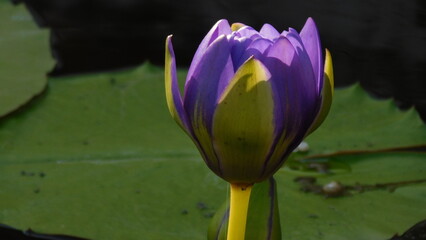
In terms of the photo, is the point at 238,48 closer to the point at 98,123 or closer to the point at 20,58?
the point at 98,123

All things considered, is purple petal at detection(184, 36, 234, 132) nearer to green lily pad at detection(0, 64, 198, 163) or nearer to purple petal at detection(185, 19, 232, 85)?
purple petal at detection(185, 19, 232, 85)

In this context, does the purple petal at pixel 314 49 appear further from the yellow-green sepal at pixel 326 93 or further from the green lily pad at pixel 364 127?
the green lily pad at pixel 364 127

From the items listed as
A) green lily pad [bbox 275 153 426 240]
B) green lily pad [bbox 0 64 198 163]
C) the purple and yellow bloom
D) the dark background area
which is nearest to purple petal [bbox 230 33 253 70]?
the purple and yellow bloom

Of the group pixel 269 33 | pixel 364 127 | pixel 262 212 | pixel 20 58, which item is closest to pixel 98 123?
pixel 20 58

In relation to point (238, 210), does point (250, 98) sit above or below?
above

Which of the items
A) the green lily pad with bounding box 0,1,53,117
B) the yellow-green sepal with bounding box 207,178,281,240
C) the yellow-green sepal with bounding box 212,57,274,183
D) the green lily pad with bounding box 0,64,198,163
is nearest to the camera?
the yellow-green sepal with bounding box 212,57,274,183

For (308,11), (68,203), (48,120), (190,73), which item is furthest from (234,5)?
(190,73)

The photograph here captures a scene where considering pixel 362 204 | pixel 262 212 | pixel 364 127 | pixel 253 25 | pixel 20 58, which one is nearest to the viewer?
pixel 262 212

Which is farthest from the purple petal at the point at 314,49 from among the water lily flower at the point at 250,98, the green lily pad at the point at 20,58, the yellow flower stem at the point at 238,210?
the green lily pad at the point at 20,58
